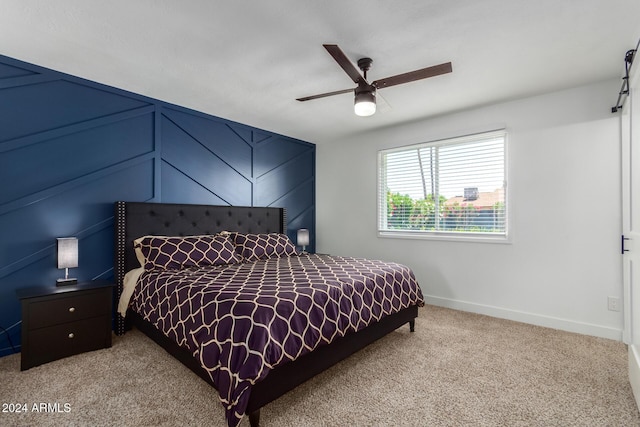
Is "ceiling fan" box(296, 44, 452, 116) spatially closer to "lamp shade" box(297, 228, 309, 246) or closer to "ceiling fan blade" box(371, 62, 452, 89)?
"ceiling fan blade" box(371, 62, 452, 89)

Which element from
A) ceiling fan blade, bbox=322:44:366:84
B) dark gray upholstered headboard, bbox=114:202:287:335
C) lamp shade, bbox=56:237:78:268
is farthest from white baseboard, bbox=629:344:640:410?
lamp shade, bbox=56:237:78:268

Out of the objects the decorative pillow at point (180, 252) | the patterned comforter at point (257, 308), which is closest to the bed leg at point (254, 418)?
the patterned comforter at point (257, 308)

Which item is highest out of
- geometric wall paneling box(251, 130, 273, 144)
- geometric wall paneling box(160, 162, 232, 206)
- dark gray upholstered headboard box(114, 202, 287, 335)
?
geometric wall paneling box(251, 130, 273, 144)

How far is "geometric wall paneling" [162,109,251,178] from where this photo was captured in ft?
11.7

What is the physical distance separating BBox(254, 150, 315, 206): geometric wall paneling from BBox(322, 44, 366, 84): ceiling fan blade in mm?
2477

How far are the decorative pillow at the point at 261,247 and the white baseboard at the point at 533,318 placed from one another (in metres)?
1.92

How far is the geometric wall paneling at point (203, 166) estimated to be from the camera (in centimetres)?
346

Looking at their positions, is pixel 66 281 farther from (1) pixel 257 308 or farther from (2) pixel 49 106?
(1) pixel 257 308

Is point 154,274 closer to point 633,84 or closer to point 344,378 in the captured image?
point 344,378

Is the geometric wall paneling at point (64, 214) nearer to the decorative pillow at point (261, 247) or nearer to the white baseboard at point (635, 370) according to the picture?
the decorative pillow at point (261, 247)

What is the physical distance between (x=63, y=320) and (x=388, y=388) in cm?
242

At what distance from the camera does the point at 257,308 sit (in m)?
1.73

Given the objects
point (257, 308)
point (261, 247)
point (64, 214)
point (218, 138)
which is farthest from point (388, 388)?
point (218, 138)

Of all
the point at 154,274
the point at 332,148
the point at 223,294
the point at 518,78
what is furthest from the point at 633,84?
the point at 154,274
